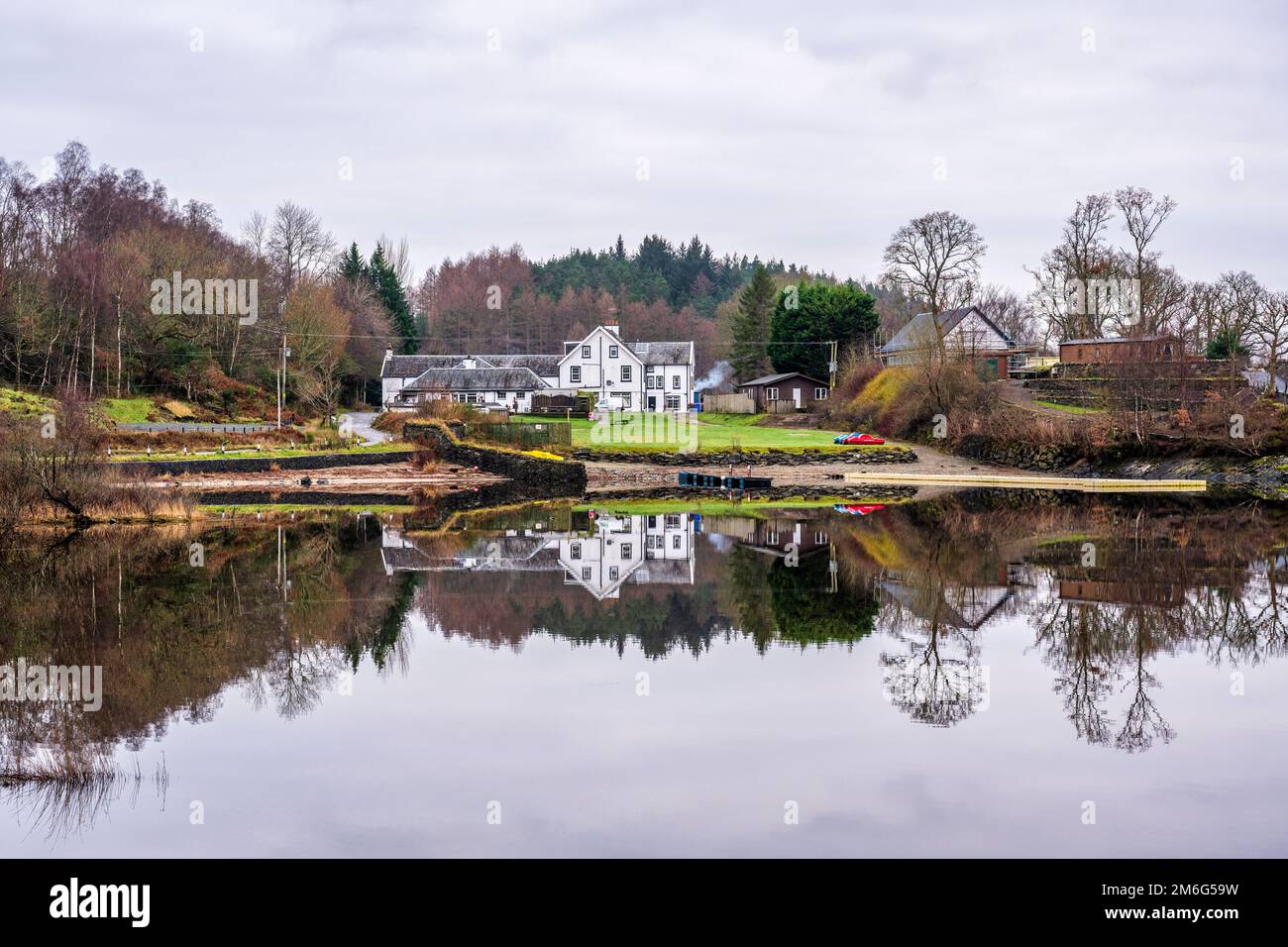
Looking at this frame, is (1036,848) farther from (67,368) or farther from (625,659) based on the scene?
(67,368)

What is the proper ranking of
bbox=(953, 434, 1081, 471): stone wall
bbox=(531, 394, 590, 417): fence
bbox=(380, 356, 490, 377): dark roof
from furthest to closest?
bbox=(380, 356, 490, 377): dark roof
bbox=(531, 394, 590, 417): fence
bbox=(953, 434, 1081, 471): stone wall

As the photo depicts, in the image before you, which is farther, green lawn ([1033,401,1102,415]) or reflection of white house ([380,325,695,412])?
reflection of white house ([380,325,695,412])

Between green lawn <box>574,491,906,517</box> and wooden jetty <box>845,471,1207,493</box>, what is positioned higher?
wooden jetty <box>845,471,1207,493</box>

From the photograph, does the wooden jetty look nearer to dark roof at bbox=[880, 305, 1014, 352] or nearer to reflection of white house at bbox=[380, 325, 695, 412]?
dark roof at bbox=[880, 305, 1014, 352]

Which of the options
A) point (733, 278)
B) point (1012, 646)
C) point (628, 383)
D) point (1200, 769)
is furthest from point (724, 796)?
point (733, 278)

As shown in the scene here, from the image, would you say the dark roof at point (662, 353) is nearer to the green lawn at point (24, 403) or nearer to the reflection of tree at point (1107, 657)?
the green lawn at point (24, 403)

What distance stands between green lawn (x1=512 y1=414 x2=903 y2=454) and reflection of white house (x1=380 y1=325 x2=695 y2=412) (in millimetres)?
10415

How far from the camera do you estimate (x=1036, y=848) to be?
8.02 metres

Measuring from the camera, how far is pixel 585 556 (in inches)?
907

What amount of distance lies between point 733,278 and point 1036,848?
140674mm

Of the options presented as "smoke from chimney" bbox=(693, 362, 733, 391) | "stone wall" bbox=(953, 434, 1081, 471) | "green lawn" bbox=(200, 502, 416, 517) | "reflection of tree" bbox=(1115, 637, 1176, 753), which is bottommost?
"reflection of tree" bbox=(1115, 637, 1176, 753)

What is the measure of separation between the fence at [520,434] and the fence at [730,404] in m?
25.4

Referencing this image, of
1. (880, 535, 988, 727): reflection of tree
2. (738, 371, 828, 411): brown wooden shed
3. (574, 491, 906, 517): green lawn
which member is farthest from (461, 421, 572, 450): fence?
(880, 535, 988, 727): reflection of tree

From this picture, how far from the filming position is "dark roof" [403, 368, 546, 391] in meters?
75.6
